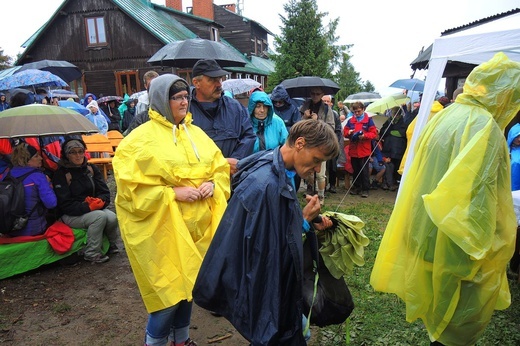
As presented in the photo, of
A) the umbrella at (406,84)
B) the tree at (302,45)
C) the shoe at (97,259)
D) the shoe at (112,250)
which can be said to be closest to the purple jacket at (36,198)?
the shoe at (97,259)

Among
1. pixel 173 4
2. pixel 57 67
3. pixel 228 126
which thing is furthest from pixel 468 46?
pixel 173 4

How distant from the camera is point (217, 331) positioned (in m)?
3.32

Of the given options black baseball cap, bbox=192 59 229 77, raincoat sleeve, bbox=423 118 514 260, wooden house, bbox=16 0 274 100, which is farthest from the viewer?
wooden house, bbox=16 0 274 100

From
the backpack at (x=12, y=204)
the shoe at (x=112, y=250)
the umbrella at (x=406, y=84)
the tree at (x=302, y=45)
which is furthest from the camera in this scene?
the tree at (x=302, y=45)

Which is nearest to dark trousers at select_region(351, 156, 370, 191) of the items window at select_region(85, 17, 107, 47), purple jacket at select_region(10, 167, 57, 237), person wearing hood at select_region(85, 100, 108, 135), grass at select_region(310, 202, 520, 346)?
grass at select_region(310, 202, 520, 346)

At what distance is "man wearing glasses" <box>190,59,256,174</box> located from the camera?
3.25m

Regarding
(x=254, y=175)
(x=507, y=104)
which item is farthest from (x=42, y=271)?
(x=507, y=104)

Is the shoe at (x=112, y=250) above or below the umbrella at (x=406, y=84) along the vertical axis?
below

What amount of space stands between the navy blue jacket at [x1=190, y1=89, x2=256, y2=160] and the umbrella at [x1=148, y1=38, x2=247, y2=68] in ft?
8.47

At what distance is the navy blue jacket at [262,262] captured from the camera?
1.81 metres

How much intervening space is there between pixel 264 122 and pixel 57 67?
28.6ft

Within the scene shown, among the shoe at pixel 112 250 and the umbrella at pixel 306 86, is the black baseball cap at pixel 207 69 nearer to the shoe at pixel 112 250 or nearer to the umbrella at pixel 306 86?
the shoe at pixel 112 250

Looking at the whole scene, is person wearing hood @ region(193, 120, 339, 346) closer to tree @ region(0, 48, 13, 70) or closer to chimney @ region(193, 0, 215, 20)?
chimney @ region(193, 0, 215, 20)

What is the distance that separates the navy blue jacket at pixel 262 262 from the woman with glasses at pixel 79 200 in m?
3.21
